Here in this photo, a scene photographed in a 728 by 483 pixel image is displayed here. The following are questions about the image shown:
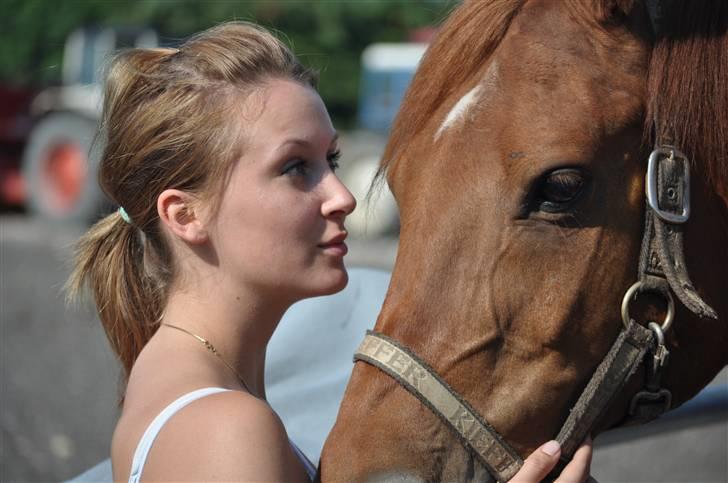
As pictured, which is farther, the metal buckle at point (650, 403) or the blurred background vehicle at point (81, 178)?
the blurred background vehicle at point (81, 178)

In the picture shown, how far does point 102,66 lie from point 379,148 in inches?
326

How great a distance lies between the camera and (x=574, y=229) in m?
1.52

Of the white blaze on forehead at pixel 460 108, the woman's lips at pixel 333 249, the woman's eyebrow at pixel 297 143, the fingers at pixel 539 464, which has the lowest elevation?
the fingers at pixel 539 464

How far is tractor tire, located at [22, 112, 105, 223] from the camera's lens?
9773 mm

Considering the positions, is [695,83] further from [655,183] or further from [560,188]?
[560,188]

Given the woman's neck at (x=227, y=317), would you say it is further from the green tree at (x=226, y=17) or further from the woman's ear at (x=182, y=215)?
the green tree at (x=226, y=17)

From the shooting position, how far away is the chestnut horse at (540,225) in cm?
147

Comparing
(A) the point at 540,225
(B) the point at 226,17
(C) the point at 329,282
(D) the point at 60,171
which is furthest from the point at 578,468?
(B) the point at 226,17

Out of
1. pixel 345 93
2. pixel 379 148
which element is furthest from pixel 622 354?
pixel 345 93

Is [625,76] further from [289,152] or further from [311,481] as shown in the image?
[311,481]

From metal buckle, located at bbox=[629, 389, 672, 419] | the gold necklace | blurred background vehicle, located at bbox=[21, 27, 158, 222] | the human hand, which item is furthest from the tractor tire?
the human hand

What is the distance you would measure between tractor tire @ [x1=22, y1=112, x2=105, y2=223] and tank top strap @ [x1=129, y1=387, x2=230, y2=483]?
8467 millimetres

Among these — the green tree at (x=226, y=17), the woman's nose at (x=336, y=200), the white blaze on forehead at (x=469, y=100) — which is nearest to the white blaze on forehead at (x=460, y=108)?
the white blaze on forehead at (x=469, y=100)

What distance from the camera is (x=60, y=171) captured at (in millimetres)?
10281
